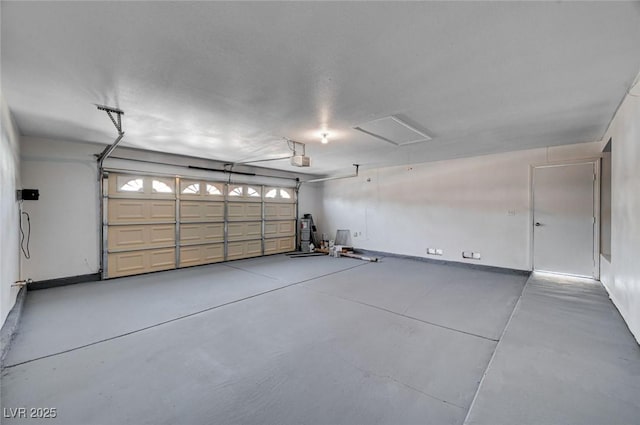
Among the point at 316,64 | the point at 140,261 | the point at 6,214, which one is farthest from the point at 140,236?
the point at 316,64

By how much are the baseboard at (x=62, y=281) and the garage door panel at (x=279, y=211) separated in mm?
3962

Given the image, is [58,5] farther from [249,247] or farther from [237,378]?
[249,247]

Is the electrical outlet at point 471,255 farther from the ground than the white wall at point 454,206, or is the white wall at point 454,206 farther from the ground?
the white wall at point 454,206

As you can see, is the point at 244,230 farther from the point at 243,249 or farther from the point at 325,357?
the point at 325,357

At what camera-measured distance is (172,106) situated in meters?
3.02

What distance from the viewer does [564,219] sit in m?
4.79

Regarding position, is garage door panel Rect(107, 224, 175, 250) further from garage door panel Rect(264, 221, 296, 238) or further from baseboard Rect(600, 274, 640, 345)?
baseboard Rect(600, 274, 640, 345)

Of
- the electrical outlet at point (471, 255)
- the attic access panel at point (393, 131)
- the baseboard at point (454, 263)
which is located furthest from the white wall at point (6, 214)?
the electrical outlet at point (471, 255)

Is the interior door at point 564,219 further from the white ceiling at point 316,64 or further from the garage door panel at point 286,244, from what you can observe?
the garage door panel at point 286,244

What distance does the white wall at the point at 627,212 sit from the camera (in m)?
2.48

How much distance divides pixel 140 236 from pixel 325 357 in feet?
15.7

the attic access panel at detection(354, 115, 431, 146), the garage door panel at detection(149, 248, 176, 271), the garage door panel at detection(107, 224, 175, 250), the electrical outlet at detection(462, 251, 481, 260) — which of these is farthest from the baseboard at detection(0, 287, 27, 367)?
the electrical outlet at detection(462, 251, 481, 260)

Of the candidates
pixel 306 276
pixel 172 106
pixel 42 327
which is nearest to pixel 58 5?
pixel 172 106

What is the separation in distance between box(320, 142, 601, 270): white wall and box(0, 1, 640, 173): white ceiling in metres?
1.56
